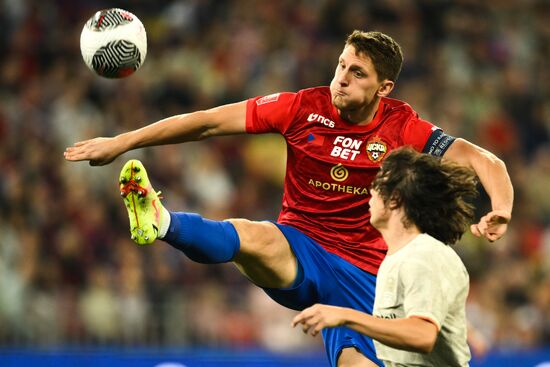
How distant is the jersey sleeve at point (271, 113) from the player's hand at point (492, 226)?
1.32 metres

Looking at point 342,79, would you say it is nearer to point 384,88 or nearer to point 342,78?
point 342,78

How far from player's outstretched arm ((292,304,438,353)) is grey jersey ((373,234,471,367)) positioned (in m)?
0.08

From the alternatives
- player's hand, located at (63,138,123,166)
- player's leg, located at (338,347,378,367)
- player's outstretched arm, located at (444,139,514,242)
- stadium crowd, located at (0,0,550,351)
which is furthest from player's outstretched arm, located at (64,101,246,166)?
stadium crowd, located at (0,0,550,351)

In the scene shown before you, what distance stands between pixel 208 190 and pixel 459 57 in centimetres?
372

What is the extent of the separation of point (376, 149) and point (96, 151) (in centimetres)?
145

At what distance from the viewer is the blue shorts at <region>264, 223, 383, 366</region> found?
5.40 m

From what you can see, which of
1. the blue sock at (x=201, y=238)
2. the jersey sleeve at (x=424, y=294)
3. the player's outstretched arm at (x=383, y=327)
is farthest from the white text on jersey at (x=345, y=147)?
the player's outstretched arm at (x=383, y=327)

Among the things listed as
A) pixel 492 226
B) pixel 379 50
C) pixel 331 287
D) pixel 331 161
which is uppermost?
pixel 379 50

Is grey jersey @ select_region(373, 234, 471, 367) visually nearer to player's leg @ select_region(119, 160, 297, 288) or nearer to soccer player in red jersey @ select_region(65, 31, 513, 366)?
player's leg @ select_region(119, 160, 297, 288)

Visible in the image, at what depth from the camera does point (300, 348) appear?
910 centimetres

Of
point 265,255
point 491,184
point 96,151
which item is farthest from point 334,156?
point 96,151

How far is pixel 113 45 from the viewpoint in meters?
5.45

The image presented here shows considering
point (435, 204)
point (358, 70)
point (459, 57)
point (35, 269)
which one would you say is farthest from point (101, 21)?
point (459, 57)

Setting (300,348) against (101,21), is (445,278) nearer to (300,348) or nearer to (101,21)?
(101,21)
